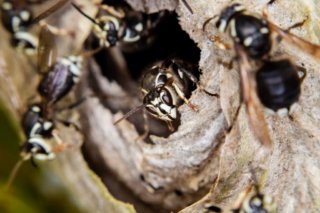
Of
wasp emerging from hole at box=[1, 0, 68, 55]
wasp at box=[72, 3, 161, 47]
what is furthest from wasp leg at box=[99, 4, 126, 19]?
wasp emerging from hole at box=[1, 0, 68, 55]

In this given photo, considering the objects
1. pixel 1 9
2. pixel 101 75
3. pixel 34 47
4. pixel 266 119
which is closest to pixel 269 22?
pixel 266 119

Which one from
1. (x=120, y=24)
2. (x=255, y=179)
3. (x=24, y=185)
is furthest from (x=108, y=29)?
(x=24, y=185)

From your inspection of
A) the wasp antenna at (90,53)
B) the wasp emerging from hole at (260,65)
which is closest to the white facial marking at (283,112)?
the wasp emerging from hole at (260,65)

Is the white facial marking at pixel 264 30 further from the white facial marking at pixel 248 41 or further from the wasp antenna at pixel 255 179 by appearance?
the wasp antenna at pixel 255 179

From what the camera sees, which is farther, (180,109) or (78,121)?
(78,121)

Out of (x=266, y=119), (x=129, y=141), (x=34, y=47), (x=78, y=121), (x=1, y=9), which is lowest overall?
(x=266, y=119)

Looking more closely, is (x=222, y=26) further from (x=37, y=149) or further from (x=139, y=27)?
(x=37, y=149)

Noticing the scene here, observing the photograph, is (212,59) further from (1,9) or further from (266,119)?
(1,9)
